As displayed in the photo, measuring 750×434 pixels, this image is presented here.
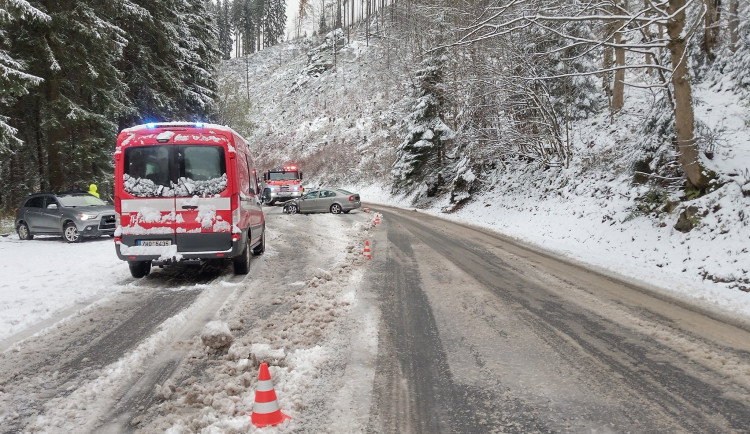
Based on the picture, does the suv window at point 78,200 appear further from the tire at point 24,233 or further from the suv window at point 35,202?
the tire at point 24,233

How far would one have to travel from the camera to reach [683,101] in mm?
9016

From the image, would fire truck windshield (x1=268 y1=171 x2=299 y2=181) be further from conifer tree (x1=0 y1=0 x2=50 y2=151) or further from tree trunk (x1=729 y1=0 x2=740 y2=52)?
tree trunk (x1=729 y1=0 x2=740 y2=52)

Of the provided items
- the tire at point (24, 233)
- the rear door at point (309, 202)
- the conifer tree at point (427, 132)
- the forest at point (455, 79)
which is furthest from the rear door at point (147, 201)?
the conifer tree at point (427, 132)

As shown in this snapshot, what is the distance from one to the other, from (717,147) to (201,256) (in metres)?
11.4

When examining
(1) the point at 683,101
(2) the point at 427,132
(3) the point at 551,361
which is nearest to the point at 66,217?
(3) the point at 551,361

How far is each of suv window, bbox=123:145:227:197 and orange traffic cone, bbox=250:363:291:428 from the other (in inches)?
212

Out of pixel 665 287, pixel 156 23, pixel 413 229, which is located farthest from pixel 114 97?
pixel 665 287

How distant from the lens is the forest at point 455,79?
369 inches

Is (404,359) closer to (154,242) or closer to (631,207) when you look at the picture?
(154,242)

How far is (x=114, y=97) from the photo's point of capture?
19.8 m

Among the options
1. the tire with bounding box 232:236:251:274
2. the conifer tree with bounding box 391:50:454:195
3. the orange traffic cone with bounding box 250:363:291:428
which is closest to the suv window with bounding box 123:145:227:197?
the tire with bounding box 232:236:251:274

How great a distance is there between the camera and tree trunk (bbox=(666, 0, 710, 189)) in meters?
8.30

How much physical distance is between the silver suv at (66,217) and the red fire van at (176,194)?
7.33 meters

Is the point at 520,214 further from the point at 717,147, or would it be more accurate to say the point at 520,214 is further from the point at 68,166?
the point at 68,166
